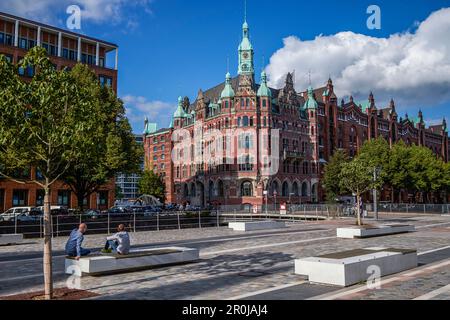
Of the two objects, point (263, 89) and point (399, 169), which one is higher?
point (263, 89)

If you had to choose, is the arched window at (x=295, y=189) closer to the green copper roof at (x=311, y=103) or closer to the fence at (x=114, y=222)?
the green copper roof at (x=311, y=103)

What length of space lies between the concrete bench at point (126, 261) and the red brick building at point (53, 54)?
4126cm

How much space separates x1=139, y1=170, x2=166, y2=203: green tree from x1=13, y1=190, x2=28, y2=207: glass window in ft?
119

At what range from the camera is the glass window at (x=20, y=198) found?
179 ft

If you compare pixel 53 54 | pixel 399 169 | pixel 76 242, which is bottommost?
pixel 76 242

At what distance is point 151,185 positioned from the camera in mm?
92188

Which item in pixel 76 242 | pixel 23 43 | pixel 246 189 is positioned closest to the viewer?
pixel 76 242

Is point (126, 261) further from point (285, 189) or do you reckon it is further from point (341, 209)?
point (285, 189)

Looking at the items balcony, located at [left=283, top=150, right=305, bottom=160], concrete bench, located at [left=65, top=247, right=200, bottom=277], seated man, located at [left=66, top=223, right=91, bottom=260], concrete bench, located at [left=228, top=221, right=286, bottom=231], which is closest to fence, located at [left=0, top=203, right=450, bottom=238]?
concrete bench, located at [left=228, top=221, right=286, bottom=231]

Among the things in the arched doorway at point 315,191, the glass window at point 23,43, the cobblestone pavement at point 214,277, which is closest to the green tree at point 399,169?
the arched doorway at point 315,191

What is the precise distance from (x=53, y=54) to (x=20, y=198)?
20299 mm

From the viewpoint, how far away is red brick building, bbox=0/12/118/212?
180 feet

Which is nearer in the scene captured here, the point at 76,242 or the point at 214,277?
the point at 214,277

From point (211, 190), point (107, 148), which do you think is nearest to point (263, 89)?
point (211, 190)
